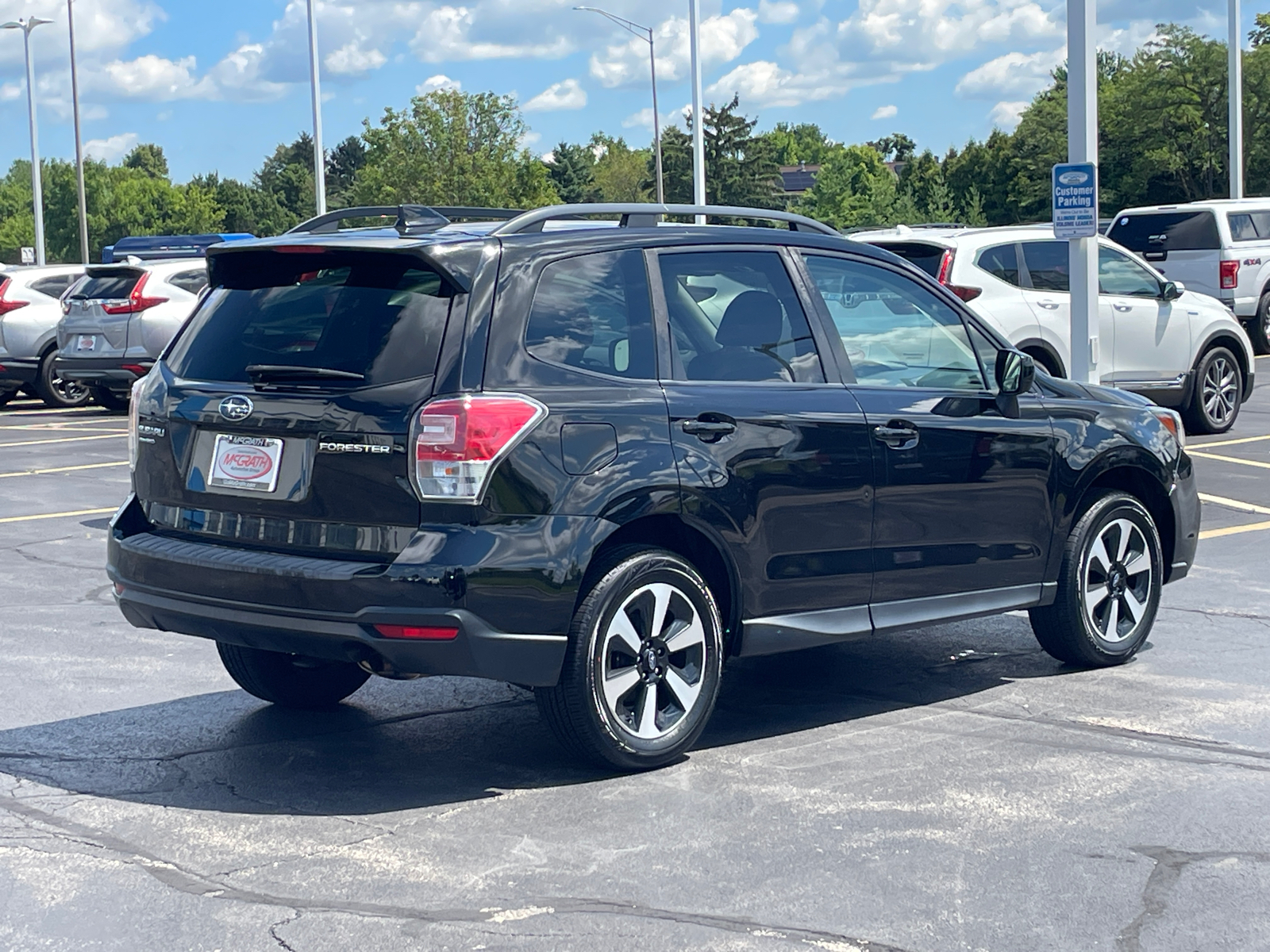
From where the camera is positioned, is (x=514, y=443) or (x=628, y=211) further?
(x=628, y=211)

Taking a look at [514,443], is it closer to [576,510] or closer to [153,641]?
[576,510]

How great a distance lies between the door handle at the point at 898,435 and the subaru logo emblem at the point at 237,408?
215cm

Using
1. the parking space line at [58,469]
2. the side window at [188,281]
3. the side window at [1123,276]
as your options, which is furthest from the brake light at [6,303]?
the side window at [1123,276]

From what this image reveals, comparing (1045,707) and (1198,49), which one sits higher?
(1198,49)

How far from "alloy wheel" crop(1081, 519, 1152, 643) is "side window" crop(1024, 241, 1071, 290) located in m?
7.43

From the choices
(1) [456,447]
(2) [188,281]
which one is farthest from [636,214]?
(2) [188,281]

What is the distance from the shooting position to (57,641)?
7.61 m

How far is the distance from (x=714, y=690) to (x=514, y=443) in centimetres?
116

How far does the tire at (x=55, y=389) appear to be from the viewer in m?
22.8

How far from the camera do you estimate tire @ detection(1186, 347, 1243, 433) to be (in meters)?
15.4

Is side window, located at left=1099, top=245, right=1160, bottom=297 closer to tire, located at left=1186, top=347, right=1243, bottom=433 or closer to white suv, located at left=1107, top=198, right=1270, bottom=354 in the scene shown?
tire, located at left=1186, top=347, right=1243, bottom=433

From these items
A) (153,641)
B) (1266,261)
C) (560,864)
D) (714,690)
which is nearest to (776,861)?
(560,864)

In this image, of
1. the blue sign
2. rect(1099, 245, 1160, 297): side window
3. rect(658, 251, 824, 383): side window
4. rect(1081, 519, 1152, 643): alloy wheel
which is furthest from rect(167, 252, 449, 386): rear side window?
rect(1099, 245, 1160, 297): side window

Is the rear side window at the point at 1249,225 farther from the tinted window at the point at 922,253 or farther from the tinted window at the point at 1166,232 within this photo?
the tinted window at the point at 922,253
